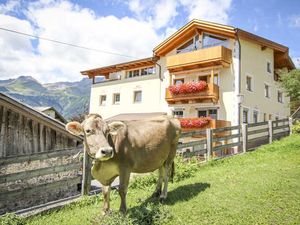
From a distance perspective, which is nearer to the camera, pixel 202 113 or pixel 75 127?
pixel 75 127

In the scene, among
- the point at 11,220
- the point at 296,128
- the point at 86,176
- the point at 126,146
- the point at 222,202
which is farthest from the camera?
the point at 296,128

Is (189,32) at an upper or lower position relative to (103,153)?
upper

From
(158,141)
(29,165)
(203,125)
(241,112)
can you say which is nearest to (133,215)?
(158,141)

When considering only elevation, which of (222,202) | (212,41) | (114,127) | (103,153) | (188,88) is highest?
(212,41)

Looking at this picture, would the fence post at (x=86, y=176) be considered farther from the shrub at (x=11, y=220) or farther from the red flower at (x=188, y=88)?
the red flower at (x=188, y=88)

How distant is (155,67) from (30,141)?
69.9 ft

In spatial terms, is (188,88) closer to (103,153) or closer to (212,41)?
(212,41)

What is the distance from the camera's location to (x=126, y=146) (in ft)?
19.4

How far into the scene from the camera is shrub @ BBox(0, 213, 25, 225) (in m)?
5.85

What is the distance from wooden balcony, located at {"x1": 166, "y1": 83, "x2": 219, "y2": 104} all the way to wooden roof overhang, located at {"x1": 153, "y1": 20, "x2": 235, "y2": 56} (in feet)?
14.3

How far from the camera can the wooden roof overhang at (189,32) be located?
23.3 meters

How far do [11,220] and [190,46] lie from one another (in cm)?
2315

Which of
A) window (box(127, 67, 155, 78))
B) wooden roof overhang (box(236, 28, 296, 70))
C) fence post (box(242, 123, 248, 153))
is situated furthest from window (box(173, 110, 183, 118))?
fence post (box(242, 123, 248, 153))

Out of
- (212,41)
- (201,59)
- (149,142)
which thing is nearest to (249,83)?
(212,41)
